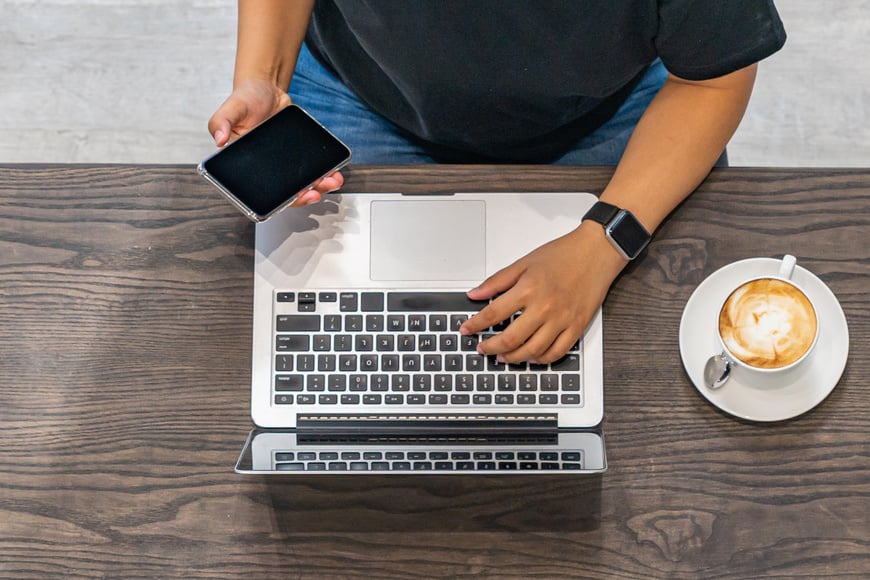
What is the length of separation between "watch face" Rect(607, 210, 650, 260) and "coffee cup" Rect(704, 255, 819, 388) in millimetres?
104

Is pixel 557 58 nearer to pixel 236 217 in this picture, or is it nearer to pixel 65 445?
pixel 236 217

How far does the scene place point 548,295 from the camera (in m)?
0.79

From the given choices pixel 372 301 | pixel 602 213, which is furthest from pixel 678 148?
pixel 372 301

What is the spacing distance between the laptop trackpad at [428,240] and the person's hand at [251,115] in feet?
0.21

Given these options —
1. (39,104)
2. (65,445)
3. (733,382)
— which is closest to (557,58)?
(733,382)

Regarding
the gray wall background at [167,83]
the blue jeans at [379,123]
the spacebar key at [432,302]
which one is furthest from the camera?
the gray wall background at [167,83]

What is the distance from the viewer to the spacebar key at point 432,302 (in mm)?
807

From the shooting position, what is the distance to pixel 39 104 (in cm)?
159

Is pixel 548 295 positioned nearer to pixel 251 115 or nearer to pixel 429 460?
pixel 429 460

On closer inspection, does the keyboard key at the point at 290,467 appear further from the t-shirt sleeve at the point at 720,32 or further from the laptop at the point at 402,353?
the t-shirt sleeve at the point at 720,32

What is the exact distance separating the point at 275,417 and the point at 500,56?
43 centimetres

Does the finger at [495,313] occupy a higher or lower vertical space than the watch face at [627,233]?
lower

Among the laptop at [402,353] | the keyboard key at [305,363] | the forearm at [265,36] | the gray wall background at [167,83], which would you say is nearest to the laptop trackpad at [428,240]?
the laptop at [402,353]

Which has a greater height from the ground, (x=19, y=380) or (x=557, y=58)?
(x=557, y=58)
